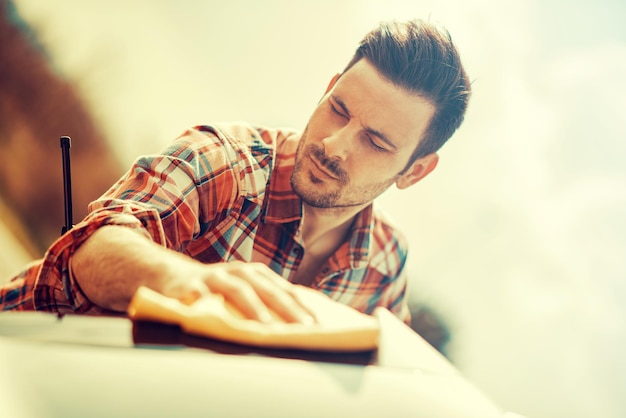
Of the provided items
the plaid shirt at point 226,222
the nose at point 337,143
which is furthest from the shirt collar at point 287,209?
the nose at point 337,143

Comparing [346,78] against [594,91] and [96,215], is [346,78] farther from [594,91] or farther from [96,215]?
[594,91]

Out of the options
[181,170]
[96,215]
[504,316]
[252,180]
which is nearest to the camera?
[96,215]

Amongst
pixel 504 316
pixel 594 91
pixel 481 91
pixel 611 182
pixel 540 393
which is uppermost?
pixel 594 91

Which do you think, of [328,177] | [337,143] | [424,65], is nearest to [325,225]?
[328,177]

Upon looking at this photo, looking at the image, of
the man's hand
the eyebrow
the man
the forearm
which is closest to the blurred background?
the man

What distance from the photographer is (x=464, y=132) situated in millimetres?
1662

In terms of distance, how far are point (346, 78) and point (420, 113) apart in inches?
9.9

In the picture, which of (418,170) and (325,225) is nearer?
(325,225)

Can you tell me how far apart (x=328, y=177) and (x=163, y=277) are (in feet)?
3.00

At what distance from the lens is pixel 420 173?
157 centimetres

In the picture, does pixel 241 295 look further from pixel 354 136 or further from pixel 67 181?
pixel 67 181

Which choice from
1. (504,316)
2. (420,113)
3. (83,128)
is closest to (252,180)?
(420,113)

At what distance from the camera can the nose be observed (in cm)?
126

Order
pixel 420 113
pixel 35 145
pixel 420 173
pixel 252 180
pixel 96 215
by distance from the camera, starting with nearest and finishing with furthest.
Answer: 1. pixel 96 215
2. pixel 252 180
3. pixel 420 113
4. pixel 420 173
5. pixel 35 145
